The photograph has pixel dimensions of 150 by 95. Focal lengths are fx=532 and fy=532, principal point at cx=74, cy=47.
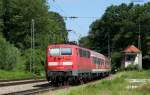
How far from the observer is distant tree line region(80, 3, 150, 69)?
424ft

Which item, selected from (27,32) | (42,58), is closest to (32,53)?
(42,58)

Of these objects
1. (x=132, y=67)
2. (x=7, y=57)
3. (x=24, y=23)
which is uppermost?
(x=24, y=23)

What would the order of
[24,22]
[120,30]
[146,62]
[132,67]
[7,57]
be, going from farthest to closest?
[120,30] < [146,62] < [132,67] < [24,22] < [7,57]

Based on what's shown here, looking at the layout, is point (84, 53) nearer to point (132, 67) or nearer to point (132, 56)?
point (132, 67)

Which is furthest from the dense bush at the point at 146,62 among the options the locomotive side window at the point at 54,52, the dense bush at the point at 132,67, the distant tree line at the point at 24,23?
the locomotive side window at the point at 54,52

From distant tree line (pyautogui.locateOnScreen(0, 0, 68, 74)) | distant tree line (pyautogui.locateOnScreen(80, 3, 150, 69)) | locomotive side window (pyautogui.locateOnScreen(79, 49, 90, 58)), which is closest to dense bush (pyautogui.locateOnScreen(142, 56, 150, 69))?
distant tree line (pyautogui.locateOnScreen(80, 3, 150, 69))

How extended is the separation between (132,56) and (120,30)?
17.6 m

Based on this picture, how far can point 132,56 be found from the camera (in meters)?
123

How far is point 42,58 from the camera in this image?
84.5 metres

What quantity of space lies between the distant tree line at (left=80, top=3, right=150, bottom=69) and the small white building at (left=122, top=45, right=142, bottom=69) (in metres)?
2.68

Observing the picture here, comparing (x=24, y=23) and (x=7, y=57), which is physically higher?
(x=24, y=23)

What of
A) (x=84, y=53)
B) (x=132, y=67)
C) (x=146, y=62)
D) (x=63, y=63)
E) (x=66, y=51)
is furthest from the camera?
(x=146, y=62)

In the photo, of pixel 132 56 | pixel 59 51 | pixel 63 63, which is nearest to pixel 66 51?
pixel 59 51

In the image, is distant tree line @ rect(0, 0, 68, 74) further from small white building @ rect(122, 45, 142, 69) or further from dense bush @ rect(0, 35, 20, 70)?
small white building @ rect(122, 45, 142, 69)
